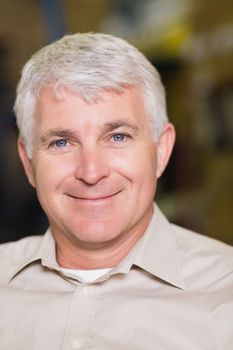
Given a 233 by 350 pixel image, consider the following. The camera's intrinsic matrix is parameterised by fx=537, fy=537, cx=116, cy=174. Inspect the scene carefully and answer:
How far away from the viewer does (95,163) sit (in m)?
1.28

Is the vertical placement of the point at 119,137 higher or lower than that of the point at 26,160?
higher

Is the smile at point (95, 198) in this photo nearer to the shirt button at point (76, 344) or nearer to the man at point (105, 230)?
the man at point (105, 230)

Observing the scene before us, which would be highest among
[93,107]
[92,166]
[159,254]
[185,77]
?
[93,107]

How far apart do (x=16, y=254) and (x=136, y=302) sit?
A: 45cm

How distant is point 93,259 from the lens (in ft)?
4.69

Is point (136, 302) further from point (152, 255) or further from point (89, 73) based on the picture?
point (89, 73)

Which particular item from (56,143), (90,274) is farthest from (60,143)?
(90,274)

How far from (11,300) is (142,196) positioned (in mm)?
441

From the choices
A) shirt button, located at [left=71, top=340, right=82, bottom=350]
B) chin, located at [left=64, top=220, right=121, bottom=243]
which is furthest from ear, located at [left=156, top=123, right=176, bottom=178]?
shirt button, located at [left=71, top=340, right=82, bottom=350]

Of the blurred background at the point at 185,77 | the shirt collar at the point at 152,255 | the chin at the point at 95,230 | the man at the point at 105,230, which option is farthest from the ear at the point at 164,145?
the blurred background at the point at 185,77

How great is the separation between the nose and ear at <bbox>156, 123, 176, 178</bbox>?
0.22 meters

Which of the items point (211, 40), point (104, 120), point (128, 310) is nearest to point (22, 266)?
point (128, 310)

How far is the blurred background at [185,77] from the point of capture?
362cm

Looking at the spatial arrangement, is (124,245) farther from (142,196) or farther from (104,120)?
(104,120)
